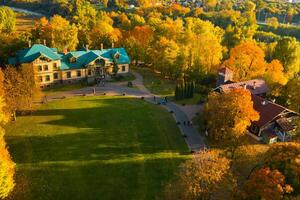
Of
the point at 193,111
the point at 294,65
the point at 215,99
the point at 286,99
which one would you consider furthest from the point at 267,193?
the point at 294,65

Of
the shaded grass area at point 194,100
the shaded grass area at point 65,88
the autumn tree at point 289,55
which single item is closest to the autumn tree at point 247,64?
the shaded grass area at point 194,100

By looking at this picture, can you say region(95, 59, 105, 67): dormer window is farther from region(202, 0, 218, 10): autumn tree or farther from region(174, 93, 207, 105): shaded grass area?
region(202, 0, 218, 10): autumn tree

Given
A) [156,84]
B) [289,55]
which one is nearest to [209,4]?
[289,55]

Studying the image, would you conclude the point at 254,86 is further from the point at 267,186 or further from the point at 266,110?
the point at 267,186

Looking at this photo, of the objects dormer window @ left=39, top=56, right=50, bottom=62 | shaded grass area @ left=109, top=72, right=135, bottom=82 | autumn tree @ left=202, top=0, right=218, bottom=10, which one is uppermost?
autumn tree @ left=202, top=0, right=218, bottom=10

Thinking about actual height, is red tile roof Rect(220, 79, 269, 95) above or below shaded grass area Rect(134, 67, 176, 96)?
above

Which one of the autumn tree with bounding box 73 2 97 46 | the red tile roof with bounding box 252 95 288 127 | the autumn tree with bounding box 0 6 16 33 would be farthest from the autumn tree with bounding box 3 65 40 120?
the autumn tree with bounding box 0 6 16 33
